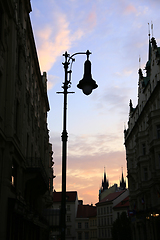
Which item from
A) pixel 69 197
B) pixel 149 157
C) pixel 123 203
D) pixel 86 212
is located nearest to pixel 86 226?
pixel 86 212

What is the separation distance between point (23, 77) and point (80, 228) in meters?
101

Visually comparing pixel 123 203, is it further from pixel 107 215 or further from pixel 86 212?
pixel 86 212

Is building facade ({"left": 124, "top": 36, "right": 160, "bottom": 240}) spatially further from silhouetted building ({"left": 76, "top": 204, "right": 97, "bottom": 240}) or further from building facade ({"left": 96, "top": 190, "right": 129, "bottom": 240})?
silhouetted building ({"left": 76, "top": 204, "right": 97, "bottom": 240})

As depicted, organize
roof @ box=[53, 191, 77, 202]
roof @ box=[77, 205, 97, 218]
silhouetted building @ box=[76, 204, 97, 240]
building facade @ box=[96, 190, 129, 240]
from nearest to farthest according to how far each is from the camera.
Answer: building facade @ box=[96, 190, 129, 240], silhouetted building @ box=[76, 204, 97, 240], roof @ box=[77, 205, 97, 218], roof @ box=[53, 191, 77, 202]

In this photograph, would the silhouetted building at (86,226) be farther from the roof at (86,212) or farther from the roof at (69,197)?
the roof at (69,197)

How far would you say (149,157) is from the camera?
161 feet

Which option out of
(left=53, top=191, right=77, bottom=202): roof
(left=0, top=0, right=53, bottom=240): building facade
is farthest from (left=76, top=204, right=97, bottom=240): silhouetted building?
(left=0, top=0, right=53, bottom=240): building facade

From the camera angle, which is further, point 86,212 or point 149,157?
point 86,212

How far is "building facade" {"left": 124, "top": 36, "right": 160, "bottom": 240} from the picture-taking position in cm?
4409

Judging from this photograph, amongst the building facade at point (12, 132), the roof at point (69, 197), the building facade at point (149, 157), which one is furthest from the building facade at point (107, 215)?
the building facade at point (12, 132)

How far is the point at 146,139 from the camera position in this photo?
173 feet

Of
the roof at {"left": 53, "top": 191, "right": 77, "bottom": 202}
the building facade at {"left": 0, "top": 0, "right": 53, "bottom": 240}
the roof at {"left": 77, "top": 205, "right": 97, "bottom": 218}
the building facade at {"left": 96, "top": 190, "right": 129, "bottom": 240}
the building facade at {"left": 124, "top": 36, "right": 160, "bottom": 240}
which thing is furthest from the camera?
the roof at {"left": 53, "top": 191, "right": 77, "bottom": 202}

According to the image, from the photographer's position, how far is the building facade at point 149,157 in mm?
44094

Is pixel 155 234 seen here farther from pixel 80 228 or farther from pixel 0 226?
pixel 80 228
